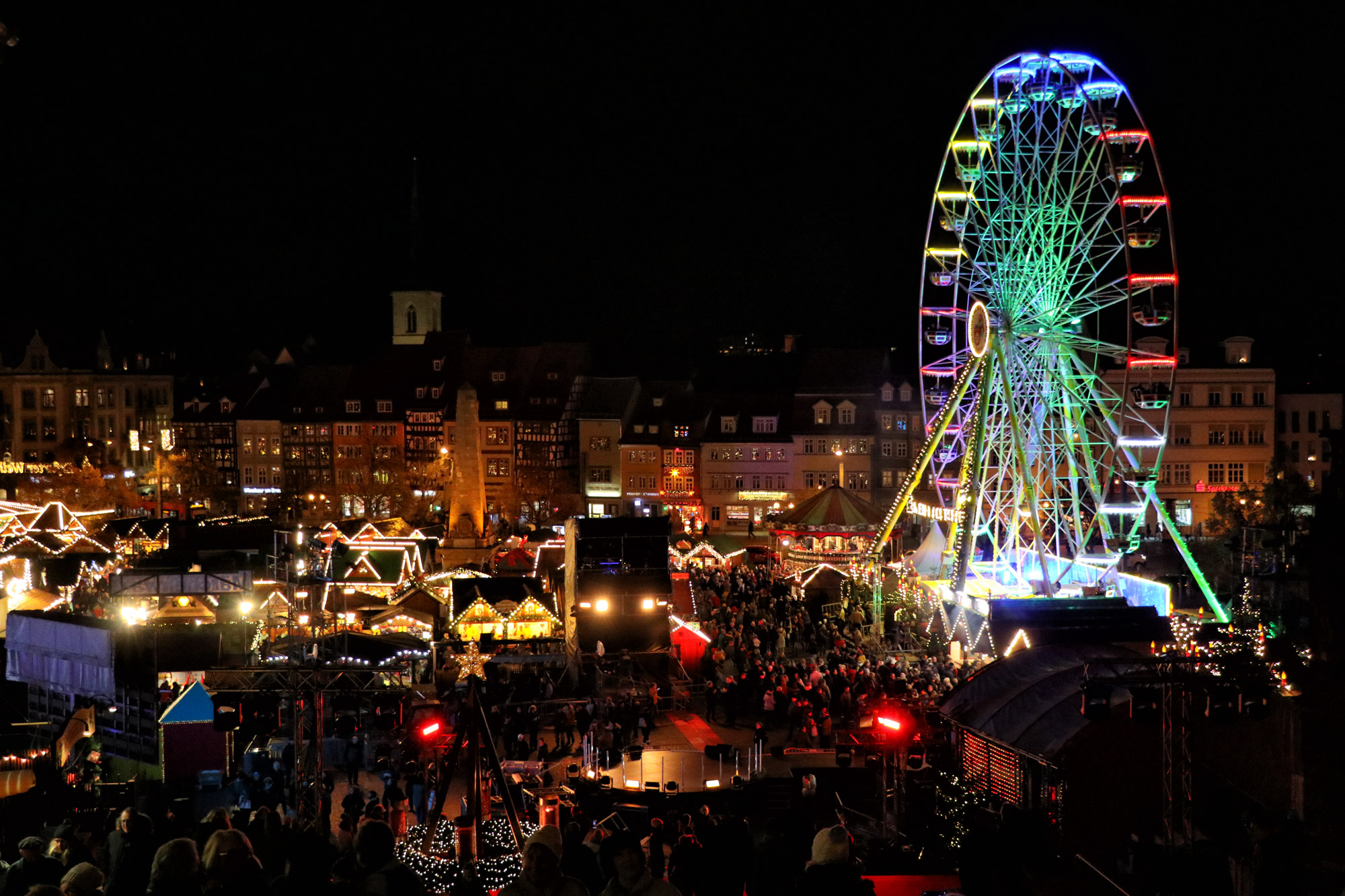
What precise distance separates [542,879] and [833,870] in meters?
1.66

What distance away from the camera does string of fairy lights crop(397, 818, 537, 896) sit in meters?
13.7

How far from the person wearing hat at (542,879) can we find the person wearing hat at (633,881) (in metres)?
0.16

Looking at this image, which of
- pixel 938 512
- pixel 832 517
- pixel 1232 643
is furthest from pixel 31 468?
pixel 1232 643

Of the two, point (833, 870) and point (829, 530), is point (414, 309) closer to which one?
point (829, 530)

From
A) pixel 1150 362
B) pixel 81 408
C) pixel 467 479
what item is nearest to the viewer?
pixel 1150 362

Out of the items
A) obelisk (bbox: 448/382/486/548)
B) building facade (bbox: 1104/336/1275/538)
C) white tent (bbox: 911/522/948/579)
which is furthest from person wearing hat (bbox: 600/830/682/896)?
building facade (bbox: 1104/336/1275/538)

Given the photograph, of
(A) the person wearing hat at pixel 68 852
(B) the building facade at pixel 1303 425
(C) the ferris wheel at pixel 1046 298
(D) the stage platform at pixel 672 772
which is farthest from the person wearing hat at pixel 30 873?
(B) the building facade at pixel 1303 425

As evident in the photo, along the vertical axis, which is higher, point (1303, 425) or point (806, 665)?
point (1303, 425)

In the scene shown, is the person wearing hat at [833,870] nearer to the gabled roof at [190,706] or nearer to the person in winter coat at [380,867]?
the person in winter coat at [380,867]

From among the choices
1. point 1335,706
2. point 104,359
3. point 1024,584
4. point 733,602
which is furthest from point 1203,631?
point 104,359

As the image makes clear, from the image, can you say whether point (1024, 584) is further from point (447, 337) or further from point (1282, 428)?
point (447, 337)

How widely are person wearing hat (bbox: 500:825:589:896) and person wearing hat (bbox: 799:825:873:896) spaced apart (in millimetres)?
1352

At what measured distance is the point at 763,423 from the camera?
69000 millimetres

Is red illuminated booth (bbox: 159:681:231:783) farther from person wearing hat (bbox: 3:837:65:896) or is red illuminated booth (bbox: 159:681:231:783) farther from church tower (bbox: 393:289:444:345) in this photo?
church tower (bbox: 393:289:444:345)
